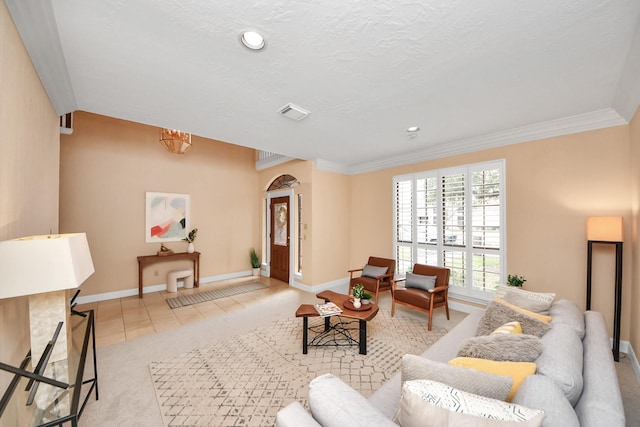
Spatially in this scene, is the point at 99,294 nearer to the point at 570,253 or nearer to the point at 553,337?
the point at 553,337

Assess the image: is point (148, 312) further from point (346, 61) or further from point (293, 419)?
point (346, 61)

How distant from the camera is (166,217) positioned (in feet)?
16.7

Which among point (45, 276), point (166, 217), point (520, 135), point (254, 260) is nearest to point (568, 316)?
point (520, 135)

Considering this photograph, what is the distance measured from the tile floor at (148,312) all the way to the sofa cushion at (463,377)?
342cm

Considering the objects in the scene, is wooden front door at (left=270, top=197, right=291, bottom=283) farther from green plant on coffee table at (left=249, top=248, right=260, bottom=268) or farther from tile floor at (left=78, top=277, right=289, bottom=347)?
tile floor at (left=78, top=277, right=289, bottom=347)

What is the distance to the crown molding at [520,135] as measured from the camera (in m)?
2.88

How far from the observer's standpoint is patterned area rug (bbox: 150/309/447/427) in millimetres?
1941

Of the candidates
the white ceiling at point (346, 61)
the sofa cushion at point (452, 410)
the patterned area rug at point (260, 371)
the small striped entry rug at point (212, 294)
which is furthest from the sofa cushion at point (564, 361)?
the small striped entry rug at point (212, 294)

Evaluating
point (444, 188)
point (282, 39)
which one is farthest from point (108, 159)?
point (444, 188)

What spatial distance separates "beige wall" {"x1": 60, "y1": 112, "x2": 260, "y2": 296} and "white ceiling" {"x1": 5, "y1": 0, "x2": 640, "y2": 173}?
2.19m

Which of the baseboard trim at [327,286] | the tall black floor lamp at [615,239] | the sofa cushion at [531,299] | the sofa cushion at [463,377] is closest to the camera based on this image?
the sofa cushion at [463,377]

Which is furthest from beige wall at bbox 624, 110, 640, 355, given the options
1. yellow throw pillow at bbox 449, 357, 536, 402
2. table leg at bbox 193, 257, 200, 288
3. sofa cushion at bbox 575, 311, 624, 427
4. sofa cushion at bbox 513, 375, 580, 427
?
table leg at bbox 193, 257, 200, 288

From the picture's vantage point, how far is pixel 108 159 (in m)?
4.49

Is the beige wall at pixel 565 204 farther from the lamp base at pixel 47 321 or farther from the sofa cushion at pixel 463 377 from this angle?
the lamp base at pixel 47 321
